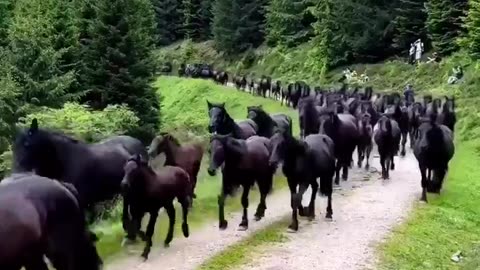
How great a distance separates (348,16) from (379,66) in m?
7.11

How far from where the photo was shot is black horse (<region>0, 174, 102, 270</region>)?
771 cm

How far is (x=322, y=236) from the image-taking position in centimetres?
1505

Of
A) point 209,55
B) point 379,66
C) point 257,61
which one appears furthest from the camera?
point 209,55

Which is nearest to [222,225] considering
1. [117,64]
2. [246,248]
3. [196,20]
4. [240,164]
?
[240,164]

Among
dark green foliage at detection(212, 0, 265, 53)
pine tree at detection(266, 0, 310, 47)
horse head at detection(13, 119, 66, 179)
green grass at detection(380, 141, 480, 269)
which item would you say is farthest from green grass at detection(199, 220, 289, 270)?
dark green foliage at detection(212, 0, 265, 53)

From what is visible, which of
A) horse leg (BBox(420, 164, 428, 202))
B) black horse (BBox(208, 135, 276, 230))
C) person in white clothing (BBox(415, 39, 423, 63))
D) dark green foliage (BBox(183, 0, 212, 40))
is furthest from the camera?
dark green foliage (BBox(183, 0, 212, 40))

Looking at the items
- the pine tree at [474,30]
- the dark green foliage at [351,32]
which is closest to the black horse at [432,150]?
the pine tree at [474,30]

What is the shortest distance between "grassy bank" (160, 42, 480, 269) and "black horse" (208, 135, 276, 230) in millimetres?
1497

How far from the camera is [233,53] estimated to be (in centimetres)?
8200

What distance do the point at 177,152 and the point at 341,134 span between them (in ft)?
22.0

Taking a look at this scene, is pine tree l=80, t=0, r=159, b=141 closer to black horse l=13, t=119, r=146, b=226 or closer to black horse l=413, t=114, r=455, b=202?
black horse l=413, t=114, r=455, b=202

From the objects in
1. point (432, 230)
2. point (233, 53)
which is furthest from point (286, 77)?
point (432, 230)

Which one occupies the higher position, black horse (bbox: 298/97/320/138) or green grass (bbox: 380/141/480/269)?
black horse (bbox: 298/97/320/138)

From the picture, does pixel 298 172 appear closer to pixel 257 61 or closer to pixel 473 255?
pixel 473 255
